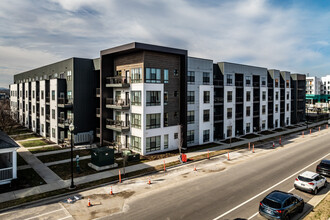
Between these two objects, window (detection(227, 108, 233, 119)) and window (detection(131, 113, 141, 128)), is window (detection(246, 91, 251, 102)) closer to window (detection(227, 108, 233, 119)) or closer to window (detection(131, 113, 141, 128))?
window (detection(227, 108, 233, 119))

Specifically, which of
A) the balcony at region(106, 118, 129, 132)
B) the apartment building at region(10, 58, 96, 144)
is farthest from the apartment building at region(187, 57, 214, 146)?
the apartment building at region(10, 58, 96, 144)

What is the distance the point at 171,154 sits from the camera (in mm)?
31672

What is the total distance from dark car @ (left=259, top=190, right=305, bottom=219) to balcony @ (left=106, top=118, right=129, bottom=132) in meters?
22.0

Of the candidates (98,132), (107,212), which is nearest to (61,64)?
(98,132)

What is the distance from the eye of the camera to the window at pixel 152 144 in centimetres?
3169

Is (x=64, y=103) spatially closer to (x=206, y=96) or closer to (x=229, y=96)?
(x=206, y=96)

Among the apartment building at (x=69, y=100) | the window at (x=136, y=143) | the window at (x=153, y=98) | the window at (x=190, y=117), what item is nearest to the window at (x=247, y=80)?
the window at (x=190, y=117)

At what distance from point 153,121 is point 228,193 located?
610 inches

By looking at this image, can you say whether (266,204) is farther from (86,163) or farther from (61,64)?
(61,64)

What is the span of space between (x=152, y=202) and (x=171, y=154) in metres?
14.2

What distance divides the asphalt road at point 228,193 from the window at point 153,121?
1118 cm

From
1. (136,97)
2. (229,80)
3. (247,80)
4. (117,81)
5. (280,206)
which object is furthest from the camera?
(247,80)

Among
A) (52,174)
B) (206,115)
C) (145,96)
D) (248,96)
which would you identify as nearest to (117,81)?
(145,96)

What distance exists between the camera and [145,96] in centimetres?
3098
